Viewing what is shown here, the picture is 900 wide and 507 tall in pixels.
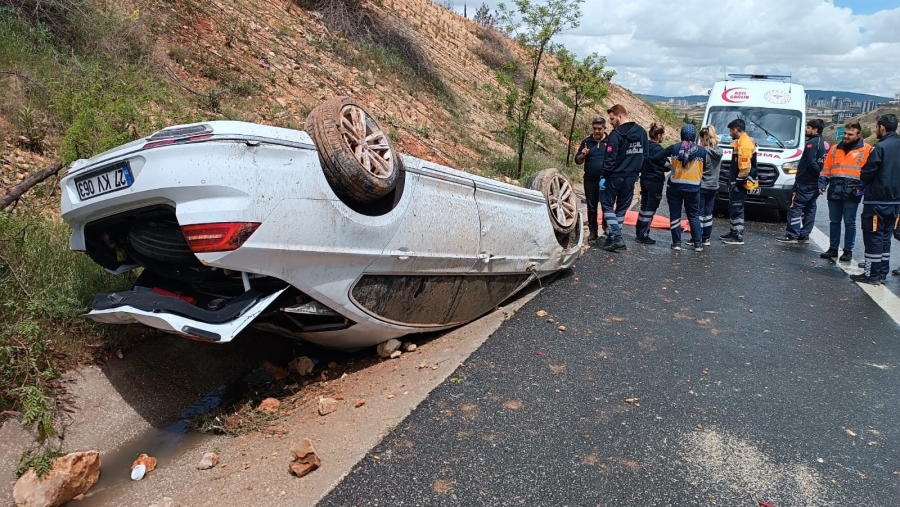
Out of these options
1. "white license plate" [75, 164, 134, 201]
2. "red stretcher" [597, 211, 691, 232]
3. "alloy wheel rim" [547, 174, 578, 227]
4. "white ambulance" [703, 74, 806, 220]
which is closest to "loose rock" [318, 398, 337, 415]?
"white license plate" [75, 164, 134, 201]

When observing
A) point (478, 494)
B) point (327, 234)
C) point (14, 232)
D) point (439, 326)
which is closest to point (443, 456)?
point (478, 494)

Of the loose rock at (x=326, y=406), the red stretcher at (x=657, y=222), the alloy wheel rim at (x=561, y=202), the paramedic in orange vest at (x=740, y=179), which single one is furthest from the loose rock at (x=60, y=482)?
the paramedic in orange vest at (x=740, y=179)

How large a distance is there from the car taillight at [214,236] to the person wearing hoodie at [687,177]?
6.92 m

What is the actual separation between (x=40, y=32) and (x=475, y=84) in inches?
540

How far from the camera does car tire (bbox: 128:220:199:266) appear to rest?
3674 millimetres

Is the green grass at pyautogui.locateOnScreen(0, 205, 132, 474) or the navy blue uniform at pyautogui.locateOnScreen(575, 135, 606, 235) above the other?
the navy blue uniform at pyautogui.locateOnScreen(575, 135, 606, 235)

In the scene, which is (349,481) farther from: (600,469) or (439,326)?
(439,326)

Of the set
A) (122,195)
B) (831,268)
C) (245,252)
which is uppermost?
(122,195)

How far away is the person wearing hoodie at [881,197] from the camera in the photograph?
7246mm

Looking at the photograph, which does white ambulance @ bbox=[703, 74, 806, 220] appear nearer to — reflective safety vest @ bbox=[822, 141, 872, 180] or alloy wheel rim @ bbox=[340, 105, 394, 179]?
reflective safety vest @ bbox=[822, 141, 872, 180]

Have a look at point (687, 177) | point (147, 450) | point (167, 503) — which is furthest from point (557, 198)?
point (167, 503)

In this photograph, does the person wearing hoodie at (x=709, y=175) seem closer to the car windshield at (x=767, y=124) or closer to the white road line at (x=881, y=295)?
the white road line at (x=881, y=295)

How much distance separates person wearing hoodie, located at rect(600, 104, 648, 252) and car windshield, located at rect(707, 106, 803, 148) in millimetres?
4650

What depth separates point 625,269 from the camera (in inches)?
296
